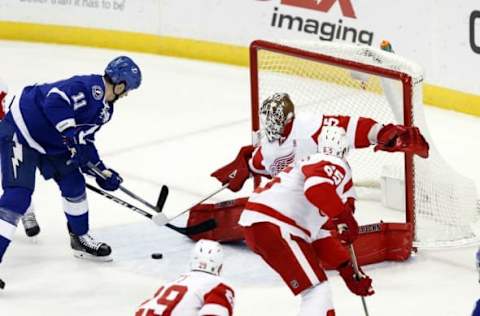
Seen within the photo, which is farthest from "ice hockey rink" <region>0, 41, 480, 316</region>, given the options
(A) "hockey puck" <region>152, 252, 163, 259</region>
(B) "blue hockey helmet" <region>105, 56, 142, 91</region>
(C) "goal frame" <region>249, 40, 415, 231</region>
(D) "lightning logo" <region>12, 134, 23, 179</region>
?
(B) "blue hockey helmet" <region>105, 56, 142, 91</region>

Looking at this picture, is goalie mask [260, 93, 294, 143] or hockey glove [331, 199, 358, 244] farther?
goalie mask [260, 93, 294, 143]

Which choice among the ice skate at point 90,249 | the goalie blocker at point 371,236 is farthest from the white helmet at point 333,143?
the ice skate at point 90,249

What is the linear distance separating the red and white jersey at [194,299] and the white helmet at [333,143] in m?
0.65

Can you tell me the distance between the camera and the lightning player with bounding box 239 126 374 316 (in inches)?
162

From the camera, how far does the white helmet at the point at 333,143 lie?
4109 millimetres

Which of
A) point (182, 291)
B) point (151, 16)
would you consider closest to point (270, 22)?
point (151, 16)

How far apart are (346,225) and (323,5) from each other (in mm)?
4092

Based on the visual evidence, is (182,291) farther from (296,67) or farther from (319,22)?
(319,22)

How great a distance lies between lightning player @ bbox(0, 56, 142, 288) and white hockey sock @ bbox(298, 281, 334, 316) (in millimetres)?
1271

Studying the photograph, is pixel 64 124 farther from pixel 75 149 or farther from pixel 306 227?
pixel 306 227

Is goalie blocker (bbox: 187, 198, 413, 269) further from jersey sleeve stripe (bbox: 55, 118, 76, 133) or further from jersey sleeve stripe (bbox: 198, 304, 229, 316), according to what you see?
jersey sleeve stripe (bbox: 198, 304, 229, 316)

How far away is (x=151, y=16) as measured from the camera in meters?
9.08

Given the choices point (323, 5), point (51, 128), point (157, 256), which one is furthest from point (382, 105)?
point (323, 5)

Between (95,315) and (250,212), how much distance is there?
34.5 inches
